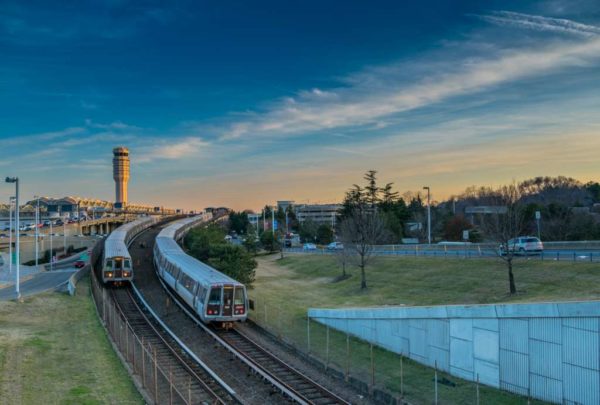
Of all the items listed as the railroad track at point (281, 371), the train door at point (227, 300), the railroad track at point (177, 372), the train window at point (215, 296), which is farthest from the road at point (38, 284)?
the railroad track at point (281, 371)


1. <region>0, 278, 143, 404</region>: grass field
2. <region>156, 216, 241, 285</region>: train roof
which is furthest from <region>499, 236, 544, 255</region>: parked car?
<region>0, 278, 143, 404</region>: grass field

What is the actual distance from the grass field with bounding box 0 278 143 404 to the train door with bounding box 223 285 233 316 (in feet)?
20.8

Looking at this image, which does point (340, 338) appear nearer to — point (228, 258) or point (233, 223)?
point (228, 258)

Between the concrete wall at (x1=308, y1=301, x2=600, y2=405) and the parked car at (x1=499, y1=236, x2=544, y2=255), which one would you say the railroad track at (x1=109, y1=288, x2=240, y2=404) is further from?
the parked car at (x1=499, y1=236, x2=544, y2=255)

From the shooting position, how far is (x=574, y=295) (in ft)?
91.4

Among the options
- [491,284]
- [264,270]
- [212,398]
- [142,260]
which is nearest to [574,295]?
[491,284]

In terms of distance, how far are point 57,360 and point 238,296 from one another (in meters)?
10.1

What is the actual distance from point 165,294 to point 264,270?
2313 cm

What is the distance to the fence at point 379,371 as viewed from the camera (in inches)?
720

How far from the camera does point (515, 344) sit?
1794 cm

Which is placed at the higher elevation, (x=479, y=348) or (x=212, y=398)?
(x=479, y=348)

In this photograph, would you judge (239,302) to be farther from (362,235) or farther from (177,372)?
(362,235)

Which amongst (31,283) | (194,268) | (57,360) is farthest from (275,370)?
(31,283)

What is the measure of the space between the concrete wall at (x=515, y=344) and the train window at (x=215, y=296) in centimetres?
1016
